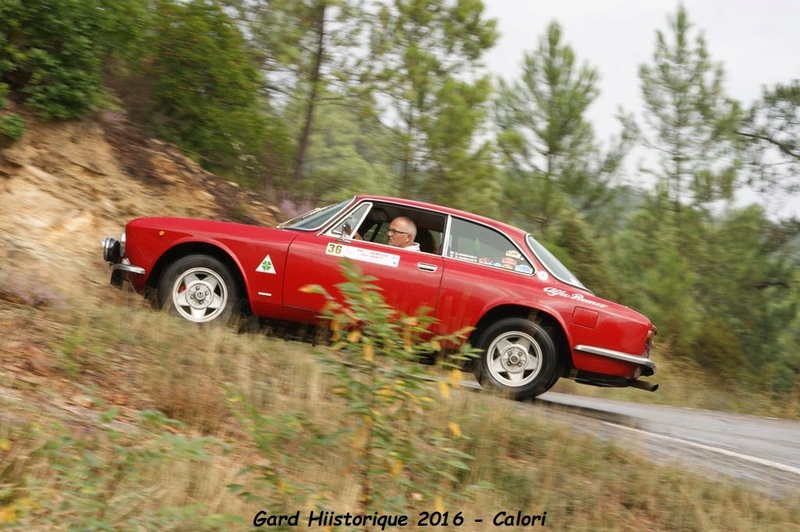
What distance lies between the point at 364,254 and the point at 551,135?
16894mm

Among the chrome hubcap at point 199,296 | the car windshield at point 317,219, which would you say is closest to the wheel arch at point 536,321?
the car windshield at point 317,219

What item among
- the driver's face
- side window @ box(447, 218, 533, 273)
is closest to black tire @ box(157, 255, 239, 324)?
the driver's face

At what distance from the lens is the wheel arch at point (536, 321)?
7488mm

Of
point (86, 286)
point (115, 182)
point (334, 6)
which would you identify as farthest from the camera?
point (334, 6)

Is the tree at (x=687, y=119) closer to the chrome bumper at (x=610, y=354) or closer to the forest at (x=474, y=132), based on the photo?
the forest at (x=474, y=132)

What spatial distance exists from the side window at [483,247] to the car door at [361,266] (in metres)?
0.23

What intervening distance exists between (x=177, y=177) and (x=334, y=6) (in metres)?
6.76

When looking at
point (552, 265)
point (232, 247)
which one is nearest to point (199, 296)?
point (232, 247)

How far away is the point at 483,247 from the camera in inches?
309

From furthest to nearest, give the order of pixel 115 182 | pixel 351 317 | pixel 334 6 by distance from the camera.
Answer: pixel 334 6, pixel 115 182, pixel 351 317

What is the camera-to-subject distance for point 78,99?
425 inches

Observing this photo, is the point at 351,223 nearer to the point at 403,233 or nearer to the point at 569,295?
the point at 403,233

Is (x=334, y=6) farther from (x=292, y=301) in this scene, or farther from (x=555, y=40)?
(x=292, y=301)

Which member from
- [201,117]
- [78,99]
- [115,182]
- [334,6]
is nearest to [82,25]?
[78,99]
